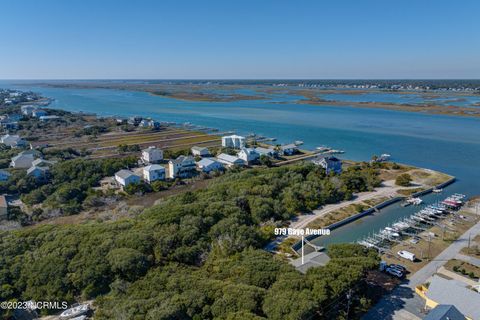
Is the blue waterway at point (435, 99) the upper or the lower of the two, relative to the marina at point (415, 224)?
Result: upper

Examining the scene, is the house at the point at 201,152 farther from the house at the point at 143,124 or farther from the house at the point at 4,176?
the house at the point at 143,124

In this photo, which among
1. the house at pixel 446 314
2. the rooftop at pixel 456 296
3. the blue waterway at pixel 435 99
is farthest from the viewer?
the blue waterway at pixel 435 99

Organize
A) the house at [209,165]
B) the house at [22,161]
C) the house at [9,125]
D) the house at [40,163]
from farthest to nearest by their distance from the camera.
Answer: the house at [9,125] < the house at [22,161] < the house at [209,165] < the house at [40,163]

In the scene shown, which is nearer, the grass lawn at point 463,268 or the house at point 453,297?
the house at point 453,297

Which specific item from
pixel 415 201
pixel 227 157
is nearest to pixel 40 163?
pixel 227 157

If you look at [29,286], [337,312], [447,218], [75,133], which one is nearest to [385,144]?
[447,218]

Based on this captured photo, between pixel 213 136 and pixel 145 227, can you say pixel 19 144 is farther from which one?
pixel 145 227
